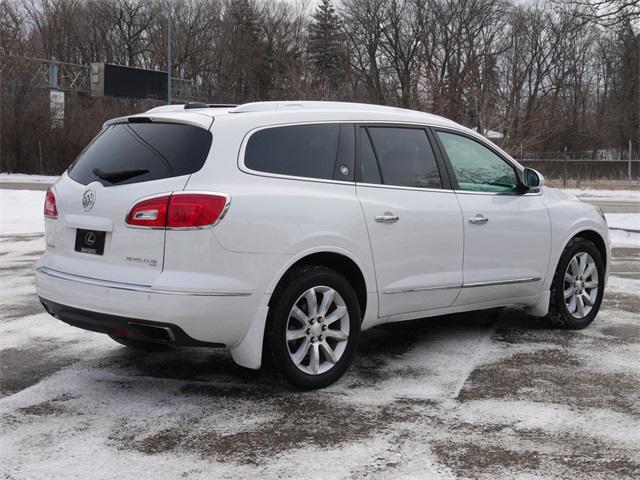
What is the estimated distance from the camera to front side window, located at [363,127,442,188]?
207 inches

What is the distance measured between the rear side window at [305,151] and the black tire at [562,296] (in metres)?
2.40

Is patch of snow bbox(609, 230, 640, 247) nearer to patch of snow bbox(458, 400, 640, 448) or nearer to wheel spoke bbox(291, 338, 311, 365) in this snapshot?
patch of snow bbox(458, 400, 640, 448)

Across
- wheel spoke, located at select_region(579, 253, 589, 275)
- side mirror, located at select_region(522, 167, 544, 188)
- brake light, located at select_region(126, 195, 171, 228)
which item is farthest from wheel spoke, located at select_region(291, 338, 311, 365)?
wheel spoke, located at select_region(579, 253, 589, 275)

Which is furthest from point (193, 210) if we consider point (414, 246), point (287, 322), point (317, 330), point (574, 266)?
point (574, 266)

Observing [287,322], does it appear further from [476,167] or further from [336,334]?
[476,167]

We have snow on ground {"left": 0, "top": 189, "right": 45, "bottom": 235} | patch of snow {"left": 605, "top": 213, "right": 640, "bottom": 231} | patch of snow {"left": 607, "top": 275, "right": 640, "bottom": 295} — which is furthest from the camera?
patch of snow {"left": 605, "top": 213, "right": 640, "bottom": 231}

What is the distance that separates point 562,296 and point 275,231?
3118 mm

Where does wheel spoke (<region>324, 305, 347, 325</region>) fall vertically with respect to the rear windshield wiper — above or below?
below

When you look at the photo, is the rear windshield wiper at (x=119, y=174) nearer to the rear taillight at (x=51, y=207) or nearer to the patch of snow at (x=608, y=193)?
the rear taillight at (x=51, y=207)

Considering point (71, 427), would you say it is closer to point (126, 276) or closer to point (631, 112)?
point (126, 276)

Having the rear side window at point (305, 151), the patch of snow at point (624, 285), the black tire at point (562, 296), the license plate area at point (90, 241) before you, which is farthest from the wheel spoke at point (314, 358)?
the patch of snow at point (624, 285)

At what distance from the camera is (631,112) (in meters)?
61.2

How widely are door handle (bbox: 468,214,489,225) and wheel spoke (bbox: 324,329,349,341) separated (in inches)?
56.2

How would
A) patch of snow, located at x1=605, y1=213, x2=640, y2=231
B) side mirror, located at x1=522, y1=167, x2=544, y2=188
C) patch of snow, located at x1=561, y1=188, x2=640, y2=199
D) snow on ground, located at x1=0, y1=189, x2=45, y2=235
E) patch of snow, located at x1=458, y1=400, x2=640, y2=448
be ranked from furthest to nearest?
patch of snow, located at x1=561, y1=188, x2=640, y2=199 < patch of snow, located at x1=605, y1=213, x2=640, y2=231 < snow on ground, located at x1=0, y1=189, x2=45, y2=235 < side mirror, located at x1=522, y1=167, x2=544, y2=188 < patch of snow, located at x1=458, y1=400, x2=640, y2=448
